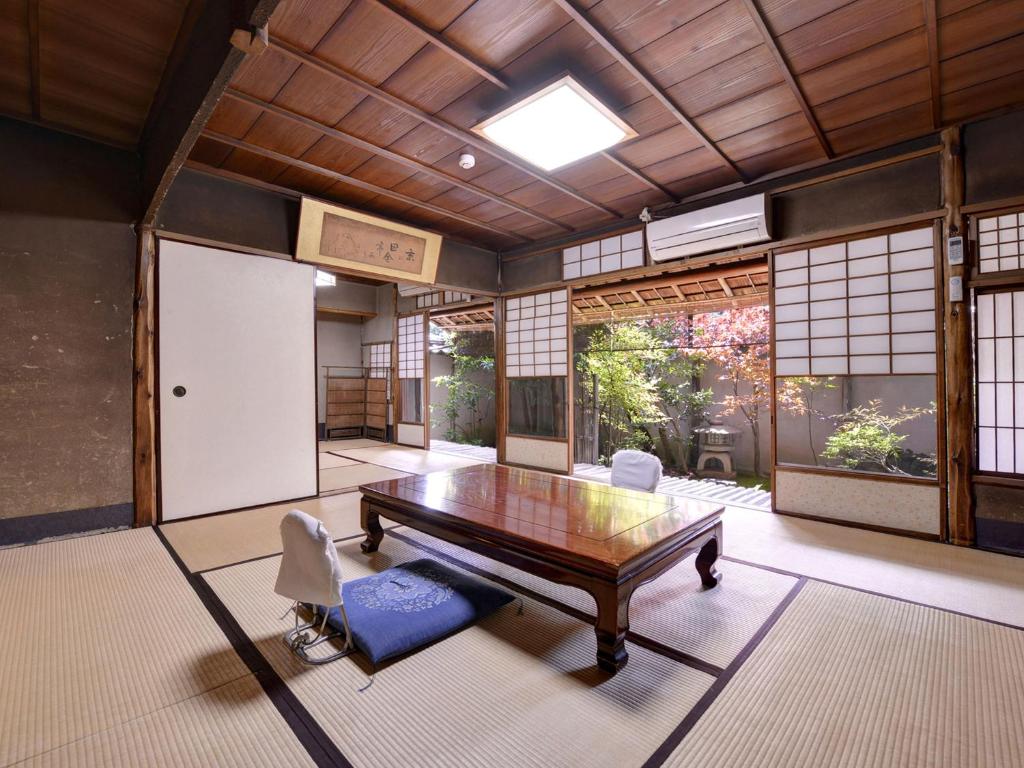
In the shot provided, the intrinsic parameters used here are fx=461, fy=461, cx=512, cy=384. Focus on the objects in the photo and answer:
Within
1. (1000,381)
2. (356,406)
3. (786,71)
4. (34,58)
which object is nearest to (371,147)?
(34,58)

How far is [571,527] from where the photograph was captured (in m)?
1.98

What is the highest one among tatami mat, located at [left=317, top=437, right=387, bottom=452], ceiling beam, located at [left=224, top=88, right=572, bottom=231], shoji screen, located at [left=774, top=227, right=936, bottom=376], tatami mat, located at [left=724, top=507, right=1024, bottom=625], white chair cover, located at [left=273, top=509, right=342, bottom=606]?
ceiling beam, located at [left=224, top=88, right=572, bottom=231]

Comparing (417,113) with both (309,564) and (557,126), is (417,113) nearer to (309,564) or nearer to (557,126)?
(557,126)

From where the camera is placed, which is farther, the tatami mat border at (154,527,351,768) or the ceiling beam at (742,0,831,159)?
the ceiling beam at (742,0,831,159)

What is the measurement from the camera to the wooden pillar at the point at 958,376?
288 centimetres

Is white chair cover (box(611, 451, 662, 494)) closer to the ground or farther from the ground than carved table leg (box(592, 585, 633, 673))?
farther from the ground

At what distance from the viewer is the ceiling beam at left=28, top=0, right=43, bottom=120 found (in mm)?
2016

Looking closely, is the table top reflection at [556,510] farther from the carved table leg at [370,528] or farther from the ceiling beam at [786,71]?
the ceiling beam at [786,71]

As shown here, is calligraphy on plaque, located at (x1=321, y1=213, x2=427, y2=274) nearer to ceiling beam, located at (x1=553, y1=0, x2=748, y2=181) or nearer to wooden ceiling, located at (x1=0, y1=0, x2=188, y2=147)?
wooden ceiling, located at (x1=0, y1=0, x2=188, y2=147)

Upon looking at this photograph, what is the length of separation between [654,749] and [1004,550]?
294 centimetres

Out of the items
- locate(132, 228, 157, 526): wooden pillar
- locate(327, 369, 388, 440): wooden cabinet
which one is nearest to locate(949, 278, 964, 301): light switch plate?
locate(132, 228, 157, 526): wooden pillar

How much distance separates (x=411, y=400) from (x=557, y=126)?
6090 millimetres

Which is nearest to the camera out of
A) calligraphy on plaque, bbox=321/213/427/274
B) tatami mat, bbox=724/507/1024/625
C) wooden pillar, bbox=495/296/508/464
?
tatami mat, bbox=724/507/1024/625

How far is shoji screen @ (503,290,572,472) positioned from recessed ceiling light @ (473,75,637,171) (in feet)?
7.72
